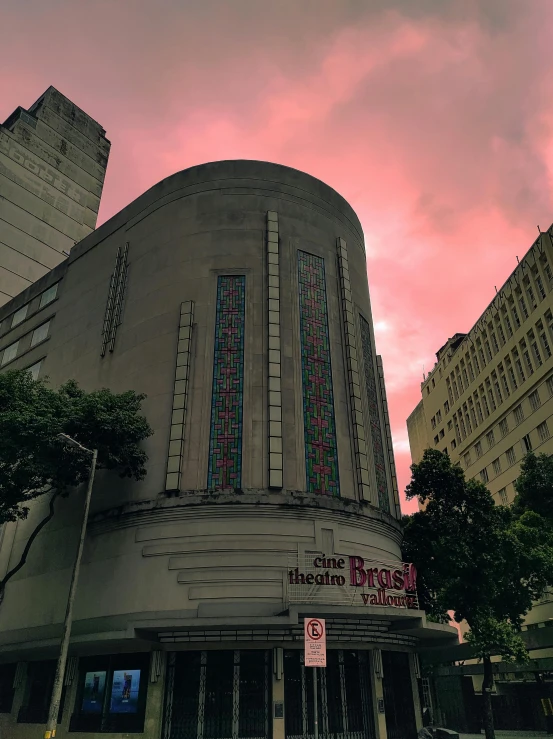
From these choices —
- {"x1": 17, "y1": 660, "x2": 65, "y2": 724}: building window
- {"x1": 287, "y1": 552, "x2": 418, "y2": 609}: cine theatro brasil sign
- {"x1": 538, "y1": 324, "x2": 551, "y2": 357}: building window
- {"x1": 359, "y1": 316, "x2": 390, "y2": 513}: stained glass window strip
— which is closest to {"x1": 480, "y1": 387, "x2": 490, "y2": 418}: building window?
{"x1": 538, "y1": 324, "x2": 551, "y2": 357}: building window

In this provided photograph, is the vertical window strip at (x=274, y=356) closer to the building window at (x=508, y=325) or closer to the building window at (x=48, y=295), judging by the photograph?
the building window at (x=48, y=295)

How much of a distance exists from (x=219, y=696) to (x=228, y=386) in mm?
14846

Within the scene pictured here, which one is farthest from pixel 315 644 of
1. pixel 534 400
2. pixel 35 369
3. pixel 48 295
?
pixel 534 400

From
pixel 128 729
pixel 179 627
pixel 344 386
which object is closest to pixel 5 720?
pixel 128 729

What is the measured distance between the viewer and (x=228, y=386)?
30.6 m

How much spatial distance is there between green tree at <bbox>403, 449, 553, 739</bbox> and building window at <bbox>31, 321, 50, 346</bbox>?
101 feet

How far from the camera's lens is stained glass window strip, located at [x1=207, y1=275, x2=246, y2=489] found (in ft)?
92.1

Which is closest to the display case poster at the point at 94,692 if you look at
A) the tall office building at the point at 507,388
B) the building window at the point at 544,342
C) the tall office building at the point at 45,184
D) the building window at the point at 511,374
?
the tall office building at the point at 507,388

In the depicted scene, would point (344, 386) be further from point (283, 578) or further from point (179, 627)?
point (179, 627)

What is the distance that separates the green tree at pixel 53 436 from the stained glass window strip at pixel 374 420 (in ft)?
45.1

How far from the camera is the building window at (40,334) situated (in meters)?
44.4

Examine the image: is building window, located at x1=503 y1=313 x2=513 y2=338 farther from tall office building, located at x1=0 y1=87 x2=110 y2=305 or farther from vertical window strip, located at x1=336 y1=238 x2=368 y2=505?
tall office building, located at x1=0 y1=87 x2=110 y2=305

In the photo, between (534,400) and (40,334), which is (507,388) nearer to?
(534,400)

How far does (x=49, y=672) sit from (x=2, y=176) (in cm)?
5079
